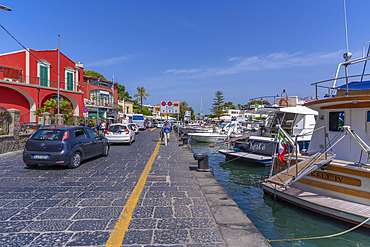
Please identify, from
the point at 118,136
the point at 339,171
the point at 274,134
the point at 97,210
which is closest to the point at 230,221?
the point at 97,210

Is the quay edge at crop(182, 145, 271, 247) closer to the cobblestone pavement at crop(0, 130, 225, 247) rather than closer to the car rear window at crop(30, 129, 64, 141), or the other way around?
the cobblestone pavement at crop(0, 130, 225, 247)

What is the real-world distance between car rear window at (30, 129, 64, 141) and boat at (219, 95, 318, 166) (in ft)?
28.9

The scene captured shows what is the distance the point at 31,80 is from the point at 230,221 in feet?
103

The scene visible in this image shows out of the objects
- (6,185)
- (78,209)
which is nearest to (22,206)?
(78,209)

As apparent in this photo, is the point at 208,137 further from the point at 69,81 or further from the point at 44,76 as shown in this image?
the point at 44,76

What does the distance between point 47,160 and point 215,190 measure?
231 inches

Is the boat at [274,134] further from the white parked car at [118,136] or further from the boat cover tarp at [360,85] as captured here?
the white parked car at [118,136]

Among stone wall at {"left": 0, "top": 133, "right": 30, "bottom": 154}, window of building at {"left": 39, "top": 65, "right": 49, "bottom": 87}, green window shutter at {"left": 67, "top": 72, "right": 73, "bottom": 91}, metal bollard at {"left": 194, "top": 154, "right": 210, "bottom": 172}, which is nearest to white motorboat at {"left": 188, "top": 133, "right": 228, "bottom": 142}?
stone wall at {"left": 0, "top": 133, "right": 30, "bottom": 154}

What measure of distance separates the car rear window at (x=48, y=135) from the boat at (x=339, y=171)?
7.33 metres

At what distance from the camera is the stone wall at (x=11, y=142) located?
11.7 meters

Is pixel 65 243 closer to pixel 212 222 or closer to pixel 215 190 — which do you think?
pixel 212 222

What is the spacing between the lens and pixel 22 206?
15.0ft

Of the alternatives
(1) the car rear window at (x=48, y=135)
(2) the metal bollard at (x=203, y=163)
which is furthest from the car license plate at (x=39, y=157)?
(2) the metal bollard at (x=203, y=163)

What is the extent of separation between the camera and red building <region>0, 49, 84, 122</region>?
83.5 ft
